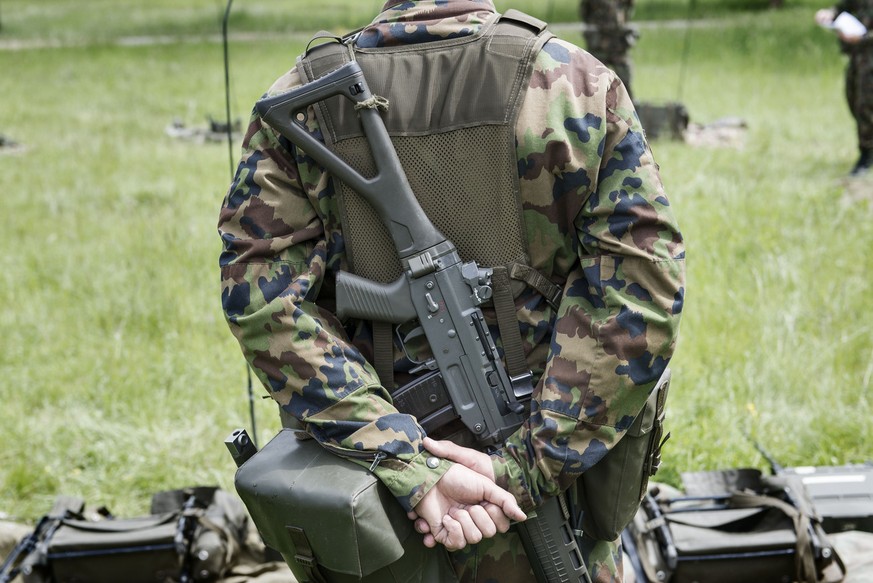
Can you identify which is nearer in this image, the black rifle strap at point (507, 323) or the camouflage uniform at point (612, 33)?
the black rifle strap at point (507, 323)

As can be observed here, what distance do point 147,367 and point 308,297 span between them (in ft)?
9.58

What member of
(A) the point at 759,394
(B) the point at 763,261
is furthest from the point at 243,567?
(B) the point at 763,261

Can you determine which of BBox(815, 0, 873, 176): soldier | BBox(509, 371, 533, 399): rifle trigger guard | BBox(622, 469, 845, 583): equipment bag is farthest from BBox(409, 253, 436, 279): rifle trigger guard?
BBox(815, 0, 873, 176): soldier

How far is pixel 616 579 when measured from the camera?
7.21 feet

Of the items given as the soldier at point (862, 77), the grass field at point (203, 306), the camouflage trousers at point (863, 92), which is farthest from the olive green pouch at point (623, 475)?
the camouflage trousers at point (863, 92)

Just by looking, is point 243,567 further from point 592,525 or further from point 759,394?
point 759,394

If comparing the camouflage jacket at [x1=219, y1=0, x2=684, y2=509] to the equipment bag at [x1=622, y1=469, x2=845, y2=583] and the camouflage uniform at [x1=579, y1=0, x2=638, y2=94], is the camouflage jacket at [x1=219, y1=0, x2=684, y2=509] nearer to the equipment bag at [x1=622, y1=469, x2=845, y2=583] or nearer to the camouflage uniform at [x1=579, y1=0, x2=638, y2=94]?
the equipment bag at [x1=622, y1=469, x2=845, y2=583]

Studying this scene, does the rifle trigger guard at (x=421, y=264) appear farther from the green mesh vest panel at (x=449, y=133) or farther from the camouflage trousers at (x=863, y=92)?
the camouflage trousers at (x=863, y=92)

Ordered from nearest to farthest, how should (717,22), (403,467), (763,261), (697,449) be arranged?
(403,467) < (697,449) < (763,261) < (717,22)

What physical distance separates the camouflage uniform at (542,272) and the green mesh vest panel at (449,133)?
0.12 feet

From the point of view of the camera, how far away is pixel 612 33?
892cm

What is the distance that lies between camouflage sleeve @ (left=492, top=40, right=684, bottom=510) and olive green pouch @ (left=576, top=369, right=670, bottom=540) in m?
0.14

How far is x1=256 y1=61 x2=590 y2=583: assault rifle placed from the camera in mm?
1907

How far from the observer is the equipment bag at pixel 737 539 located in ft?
9.55
